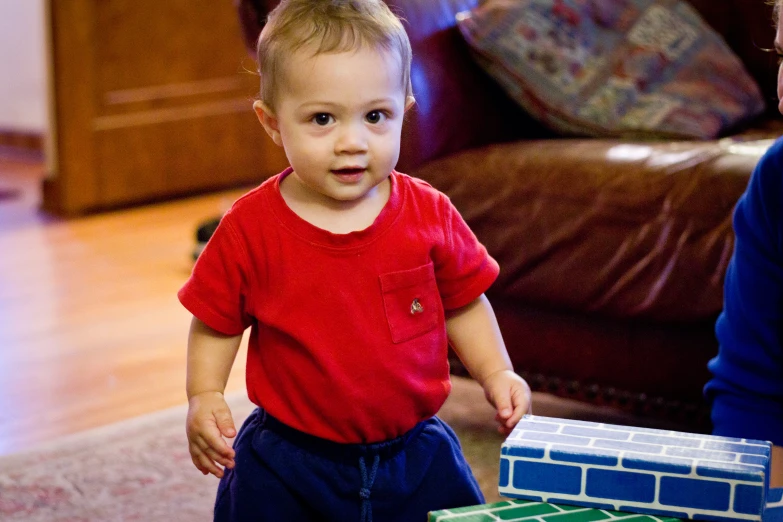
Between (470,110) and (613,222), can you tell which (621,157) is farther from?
(470,110)

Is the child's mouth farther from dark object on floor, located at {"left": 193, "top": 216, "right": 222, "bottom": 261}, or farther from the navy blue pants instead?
dark object on floor, located at {"left": 193, "top": 216, "right": 222, "bottom": 261}

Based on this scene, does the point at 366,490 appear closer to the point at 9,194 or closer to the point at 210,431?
the point at 210,431

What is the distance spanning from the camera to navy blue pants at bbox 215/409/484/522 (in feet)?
3.57

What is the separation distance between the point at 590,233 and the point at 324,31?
2.61 feet

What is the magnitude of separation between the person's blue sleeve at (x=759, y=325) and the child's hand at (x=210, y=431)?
58 centimetres

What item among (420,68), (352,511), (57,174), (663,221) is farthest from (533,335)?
(57,174)

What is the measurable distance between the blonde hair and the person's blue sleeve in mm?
477

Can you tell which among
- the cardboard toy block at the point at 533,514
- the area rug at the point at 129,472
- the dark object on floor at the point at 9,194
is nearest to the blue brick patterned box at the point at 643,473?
the cardboard toy block at the point at 533,514

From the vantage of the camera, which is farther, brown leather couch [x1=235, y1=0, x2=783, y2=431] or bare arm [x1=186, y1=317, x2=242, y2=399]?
brown leather couch [x1=235, y1=0, x2=783, y2=431]

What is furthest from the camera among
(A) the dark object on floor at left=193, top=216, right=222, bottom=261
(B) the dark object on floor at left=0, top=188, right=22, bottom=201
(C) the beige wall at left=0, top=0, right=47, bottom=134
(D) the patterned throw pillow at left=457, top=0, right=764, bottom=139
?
(C) the beige wall at left=0, top=0, right=47, bottom=134

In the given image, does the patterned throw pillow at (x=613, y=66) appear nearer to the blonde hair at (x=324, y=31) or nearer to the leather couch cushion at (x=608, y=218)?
the leather couch cushion at (x=608, y=218)

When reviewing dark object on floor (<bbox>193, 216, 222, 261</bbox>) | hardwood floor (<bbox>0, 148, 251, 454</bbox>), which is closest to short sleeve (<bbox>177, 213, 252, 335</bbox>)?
hardwood floor (<bbox>0, 148, 251, 454</bbox>)

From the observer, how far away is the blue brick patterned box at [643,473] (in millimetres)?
829

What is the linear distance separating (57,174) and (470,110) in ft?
6.76
